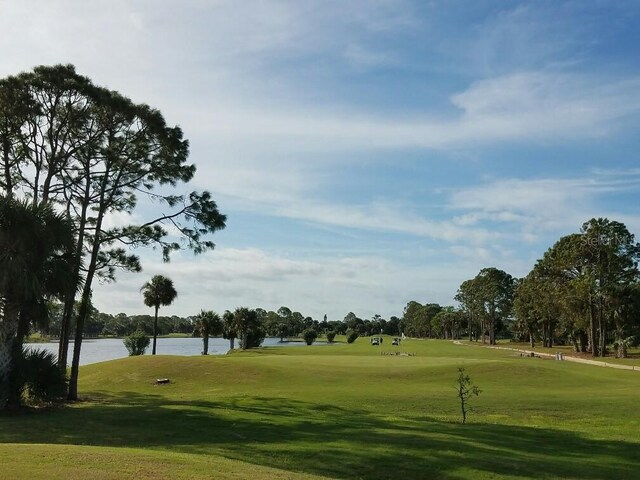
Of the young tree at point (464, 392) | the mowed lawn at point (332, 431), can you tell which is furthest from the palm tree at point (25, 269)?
the young tree at point (464, 392)

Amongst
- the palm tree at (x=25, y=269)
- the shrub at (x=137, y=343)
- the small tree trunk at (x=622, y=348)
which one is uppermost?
the palm tree at (x=25, y=269)

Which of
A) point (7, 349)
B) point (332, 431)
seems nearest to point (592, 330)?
point (332, 431)

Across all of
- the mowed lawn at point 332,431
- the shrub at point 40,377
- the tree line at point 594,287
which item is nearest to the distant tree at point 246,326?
the tree line at point 594,287

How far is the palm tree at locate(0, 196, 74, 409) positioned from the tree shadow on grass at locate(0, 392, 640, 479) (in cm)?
318

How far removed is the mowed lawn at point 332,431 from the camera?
12250 mm

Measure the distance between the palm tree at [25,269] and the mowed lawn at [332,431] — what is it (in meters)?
2.86

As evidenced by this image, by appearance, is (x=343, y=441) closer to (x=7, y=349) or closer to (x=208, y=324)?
(x=7, y=349)

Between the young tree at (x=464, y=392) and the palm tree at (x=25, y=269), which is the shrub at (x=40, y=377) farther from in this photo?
the young tree at (x=464, y=392)

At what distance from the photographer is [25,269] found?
2156cm

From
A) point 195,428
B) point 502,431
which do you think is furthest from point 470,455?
point 195,428

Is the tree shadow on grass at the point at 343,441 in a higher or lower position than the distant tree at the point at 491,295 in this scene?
lower

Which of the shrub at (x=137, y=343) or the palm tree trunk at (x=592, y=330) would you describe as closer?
the shrub at (x=137, y=343)

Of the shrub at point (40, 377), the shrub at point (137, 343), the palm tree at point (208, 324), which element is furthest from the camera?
the palm tree at point (208, 324)

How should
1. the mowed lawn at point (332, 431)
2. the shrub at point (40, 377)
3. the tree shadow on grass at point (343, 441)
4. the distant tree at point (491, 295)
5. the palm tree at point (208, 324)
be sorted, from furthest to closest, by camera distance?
the distant tree at point (491, 295), the palm tree at point (208, 324), the shrub at point (40, 377), the tree shadow on grass at point (343, 441), the mowed lawn at point (332, 431)
